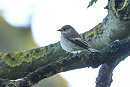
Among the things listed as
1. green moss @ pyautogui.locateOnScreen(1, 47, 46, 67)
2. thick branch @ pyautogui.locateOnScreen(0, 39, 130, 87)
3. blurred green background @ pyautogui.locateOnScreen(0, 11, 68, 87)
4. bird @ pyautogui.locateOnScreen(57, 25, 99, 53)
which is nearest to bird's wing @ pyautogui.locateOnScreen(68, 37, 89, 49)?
bird @ pyautogui.locateOnScreen(57, 25, 99, 53)

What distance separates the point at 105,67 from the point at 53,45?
4.54 feet

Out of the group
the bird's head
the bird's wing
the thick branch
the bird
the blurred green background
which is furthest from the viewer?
the blurred green background

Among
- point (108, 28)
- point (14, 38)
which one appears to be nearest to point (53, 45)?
point (108, 28)

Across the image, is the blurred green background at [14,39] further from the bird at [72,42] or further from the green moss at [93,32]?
the green moss at [93,32]

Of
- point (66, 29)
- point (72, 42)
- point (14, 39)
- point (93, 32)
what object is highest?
point (14, 39)

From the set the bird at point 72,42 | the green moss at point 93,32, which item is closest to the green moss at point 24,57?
the bird at point 72,42

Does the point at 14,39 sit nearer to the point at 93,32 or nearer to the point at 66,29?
the point at 66,29

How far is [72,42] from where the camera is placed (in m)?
4.71

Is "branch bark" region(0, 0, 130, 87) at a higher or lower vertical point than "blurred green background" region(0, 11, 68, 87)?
lower

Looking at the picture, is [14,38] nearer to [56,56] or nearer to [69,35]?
[69,35]

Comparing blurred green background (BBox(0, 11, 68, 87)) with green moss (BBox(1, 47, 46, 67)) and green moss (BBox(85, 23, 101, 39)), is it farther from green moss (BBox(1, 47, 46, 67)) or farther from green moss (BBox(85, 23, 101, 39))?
green moss (BBox(85, 23, 101, 39))

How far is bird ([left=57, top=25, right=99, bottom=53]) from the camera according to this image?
4.18m

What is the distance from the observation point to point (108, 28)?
3.70 metres

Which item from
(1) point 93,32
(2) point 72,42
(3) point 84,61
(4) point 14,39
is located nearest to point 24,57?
(2) point 72,42
